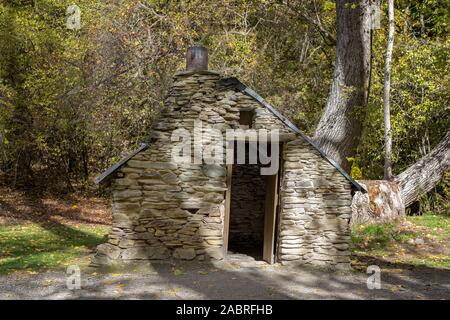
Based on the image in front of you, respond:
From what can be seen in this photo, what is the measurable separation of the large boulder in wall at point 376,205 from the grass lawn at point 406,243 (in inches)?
8.5

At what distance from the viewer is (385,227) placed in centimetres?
1327

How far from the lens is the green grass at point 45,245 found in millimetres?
9930

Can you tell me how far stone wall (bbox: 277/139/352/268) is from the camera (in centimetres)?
955

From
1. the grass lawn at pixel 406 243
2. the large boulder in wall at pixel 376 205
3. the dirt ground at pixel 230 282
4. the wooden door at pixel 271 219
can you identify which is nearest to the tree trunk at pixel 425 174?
the grass lawn at pixel 406 243

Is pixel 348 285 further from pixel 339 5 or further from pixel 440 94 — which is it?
pixel 440 94

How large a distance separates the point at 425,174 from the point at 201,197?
8.07 meters

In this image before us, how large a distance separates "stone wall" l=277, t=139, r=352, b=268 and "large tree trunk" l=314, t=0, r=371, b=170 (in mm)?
3128

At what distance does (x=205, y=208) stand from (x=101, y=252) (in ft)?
6.00

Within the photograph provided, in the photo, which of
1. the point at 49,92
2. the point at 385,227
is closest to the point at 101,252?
the point at 385,227

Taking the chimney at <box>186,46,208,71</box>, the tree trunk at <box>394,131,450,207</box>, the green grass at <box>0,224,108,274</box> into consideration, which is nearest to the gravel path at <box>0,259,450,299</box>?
the green grass at <box>0,224,108,274</box>

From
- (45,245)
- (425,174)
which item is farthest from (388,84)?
(45,245)

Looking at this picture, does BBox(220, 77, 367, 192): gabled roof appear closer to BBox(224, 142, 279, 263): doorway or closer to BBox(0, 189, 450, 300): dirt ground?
BBox(0, 189, 450, 300): dirt ground

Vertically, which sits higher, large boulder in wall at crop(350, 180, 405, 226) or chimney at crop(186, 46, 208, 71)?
chimney at crop(186, 46, 208, 71)

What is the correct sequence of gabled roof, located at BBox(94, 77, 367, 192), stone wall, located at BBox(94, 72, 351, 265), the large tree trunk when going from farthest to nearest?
the large tree trunk
gabled roof, located at BBox(94, 77, 367, 192)
stone wall, located at BBox(94, 72, 351, 265)
